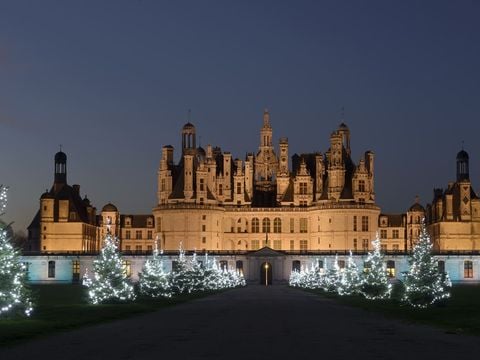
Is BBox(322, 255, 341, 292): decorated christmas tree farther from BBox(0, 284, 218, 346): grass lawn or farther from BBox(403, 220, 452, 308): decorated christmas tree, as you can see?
BBox(0, 284, 218, 346): grass lawn

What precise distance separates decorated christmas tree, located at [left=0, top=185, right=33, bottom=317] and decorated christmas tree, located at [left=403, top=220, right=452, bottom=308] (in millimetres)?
20372

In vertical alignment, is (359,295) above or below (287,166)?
below

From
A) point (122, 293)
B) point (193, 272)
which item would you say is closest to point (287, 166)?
point (193, 272)

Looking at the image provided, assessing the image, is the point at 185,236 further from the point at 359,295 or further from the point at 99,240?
the point at 359,295

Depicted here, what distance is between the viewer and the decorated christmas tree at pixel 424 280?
154ft

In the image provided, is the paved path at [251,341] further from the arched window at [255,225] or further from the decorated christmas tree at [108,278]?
the arched window at [255,225]

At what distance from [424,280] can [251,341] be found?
22073mm

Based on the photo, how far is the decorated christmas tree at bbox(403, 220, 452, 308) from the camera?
47062mm

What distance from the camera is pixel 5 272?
109 ft

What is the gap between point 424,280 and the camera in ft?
155

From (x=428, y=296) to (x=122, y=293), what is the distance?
15359 millimetres

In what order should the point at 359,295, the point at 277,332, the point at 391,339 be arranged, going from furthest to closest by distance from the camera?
the point at 359,295 < the point at 277,332 < the point at 391,339

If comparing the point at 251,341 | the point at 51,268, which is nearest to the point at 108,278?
the point at 251,341

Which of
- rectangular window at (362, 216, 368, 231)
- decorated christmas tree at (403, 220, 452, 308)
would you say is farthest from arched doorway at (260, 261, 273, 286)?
decorated christmas tree at (403, 220, 452, 308)
